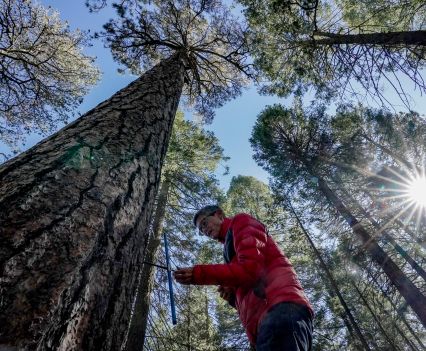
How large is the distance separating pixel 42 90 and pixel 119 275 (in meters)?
10.2

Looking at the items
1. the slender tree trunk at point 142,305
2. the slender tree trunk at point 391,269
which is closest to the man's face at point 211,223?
the slender tree trunk at point 142,305

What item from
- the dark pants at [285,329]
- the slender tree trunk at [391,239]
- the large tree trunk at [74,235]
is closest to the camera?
the large tree trunk at [74,235]

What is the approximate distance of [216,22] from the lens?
8109mm

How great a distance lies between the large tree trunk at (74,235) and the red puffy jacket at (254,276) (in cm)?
55

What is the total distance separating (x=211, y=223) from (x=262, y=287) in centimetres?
87

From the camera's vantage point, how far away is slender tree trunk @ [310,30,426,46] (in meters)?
5.46

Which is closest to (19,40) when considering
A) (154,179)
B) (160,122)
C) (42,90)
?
(42,90)

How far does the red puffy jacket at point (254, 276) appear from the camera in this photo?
71.7 inches

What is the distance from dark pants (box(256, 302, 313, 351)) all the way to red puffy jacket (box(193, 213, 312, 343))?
2.0 inches

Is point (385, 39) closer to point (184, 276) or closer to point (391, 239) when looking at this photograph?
point (184, 276)

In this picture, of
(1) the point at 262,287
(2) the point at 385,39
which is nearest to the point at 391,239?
(2) the point at 385,39

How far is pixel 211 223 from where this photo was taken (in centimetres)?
271

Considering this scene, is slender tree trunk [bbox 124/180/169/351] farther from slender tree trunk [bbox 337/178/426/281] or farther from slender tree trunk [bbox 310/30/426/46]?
slender tree trunk [bbox 337/178/426/281]

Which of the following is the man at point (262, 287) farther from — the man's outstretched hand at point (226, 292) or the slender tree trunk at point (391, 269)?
the slender tree trunk at point (391, 269)
